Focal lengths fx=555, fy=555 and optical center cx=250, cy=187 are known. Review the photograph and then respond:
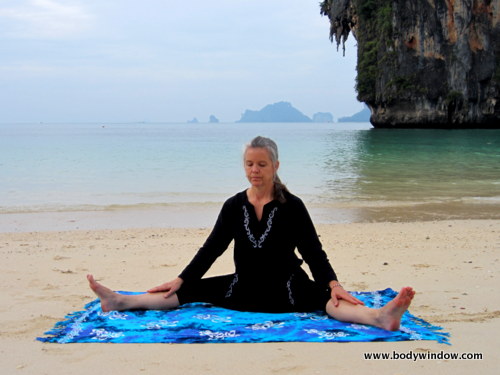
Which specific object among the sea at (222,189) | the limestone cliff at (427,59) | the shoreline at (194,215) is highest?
the limestone cliff at (427,59)

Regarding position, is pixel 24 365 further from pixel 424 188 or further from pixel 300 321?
pixel 424 188

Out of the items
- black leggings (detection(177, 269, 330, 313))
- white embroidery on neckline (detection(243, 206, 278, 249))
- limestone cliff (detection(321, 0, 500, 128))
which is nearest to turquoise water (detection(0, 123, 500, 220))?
black leggings (detection(177, 269, 330, 313))

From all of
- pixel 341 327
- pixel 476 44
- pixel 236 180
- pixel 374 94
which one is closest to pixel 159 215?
pixel 236 180

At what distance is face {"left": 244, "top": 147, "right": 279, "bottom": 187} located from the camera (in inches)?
134

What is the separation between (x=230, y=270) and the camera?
5.22m

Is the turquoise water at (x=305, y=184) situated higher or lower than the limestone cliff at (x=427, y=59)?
lower

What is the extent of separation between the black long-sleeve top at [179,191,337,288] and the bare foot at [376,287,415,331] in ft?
1.44

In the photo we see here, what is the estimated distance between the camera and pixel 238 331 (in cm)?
312

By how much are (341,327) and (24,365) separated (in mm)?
1692

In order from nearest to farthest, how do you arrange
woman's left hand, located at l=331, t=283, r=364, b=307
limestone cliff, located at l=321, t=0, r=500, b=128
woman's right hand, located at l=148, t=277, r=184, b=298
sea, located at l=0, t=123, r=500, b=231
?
1. woman's left hand, located at l=331, t=283, r=364, b=307
2. woman's right hand, located at l=148, t=277, r=184, b=298
3. sea, located at l=0, t=123, r=500, b=231
4. limestone cliff, located at l=321, t=0, r=500, b=128

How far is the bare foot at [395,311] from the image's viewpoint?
294 centimetres

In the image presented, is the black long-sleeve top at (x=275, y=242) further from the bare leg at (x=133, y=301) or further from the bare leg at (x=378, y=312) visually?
the bare leg at (x=133, y=301)

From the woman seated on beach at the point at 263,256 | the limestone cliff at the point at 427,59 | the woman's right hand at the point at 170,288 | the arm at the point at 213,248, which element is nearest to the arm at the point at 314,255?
the woman seated on beach at the point at 263,256

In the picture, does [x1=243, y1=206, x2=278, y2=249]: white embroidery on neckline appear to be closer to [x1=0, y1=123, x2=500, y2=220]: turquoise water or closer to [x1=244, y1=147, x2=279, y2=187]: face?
[x1=244, y1=147, x2=279, y2=187]: face
